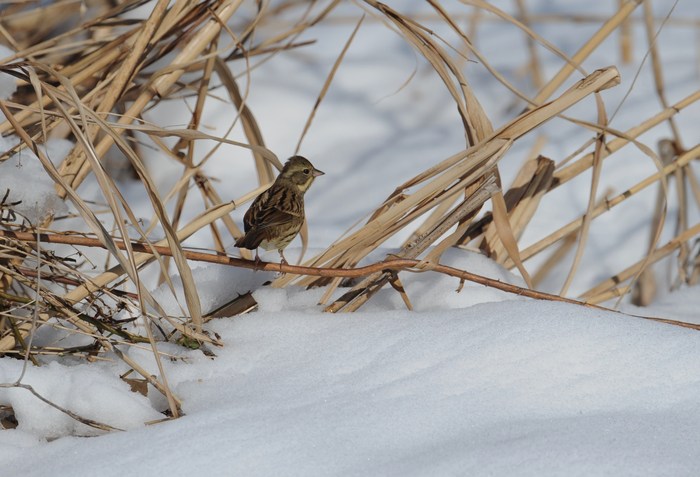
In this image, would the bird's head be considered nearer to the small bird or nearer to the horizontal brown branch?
the small bird

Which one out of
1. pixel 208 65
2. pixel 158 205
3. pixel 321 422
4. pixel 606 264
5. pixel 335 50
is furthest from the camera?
pixel 335 50

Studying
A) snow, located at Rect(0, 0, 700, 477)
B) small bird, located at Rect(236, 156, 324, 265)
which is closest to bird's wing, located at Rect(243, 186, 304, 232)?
small bird, located at Rect(236, 156, 324, 265)

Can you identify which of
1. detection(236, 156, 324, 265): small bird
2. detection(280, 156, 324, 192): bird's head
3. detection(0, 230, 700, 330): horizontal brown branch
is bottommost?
detection(0, 230, 700, 330): horizontal brown branch

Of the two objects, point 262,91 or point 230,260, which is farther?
point 262,91

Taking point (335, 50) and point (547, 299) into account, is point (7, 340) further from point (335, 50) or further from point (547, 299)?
point (335, 50)

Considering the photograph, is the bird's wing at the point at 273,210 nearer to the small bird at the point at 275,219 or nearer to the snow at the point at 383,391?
the small bird at the point at 275,219

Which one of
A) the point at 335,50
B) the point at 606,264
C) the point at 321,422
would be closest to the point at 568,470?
the point at 321,422

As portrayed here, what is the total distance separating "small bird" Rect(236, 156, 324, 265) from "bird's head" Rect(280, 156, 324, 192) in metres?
0.06

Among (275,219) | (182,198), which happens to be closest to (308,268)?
(275,219)

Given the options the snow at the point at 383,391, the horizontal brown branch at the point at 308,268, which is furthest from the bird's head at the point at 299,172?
the horizontal brown branch at the point at 308,268

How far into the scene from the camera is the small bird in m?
1.73

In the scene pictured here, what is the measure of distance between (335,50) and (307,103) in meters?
0.51

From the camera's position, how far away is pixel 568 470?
43.7 inches

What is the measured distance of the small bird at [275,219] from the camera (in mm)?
1731
